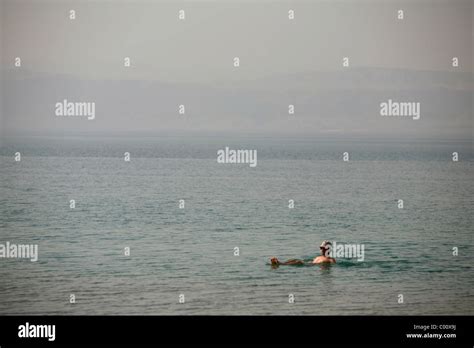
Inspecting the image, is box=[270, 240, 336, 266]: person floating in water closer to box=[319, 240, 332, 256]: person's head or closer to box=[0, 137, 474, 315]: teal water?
box=[319, 240, 332, 256]: person's head

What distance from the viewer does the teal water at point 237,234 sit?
17156 millimetres

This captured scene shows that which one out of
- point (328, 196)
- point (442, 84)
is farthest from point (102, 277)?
point (442, 84)

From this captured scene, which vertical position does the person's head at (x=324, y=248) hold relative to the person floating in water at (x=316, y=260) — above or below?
above

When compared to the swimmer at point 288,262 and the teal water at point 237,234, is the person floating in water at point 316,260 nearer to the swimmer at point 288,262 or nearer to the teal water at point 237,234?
the swimmer at point 288,262

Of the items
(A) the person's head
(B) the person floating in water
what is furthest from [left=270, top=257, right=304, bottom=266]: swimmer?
(A) the person's head

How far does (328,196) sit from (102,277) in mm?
14042

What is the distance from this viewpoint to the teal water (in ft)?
56.3

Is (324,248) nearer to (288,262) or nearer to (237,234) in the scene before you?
(288,262)

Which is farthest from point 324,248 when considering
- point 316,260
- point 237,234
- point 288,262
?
point 237,234

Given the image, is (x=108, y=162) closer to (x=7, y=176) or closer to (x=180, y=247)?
(x=7, y=176)

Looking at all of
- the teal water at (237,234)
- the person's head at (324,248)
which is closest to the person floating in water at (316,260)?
the person's head at (324,248)

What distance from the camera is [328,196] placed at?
3102cm

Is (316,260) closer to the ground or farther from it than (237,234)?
closer to the ground

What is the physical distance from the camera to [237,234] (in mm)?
23844
